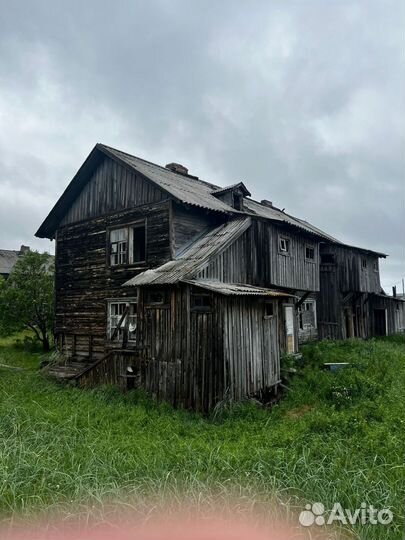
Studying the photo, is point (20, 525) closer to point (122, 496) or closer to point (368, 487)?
point (122, 496)

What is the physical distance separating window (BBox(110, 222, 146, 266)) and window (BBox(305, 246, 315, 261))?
7729 millimetres

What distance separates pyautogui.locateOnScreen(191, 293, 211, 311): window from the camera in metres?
10.1

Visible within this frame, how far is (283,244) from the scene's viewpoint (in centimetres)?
1520

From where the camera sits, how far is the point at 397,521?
4.20m

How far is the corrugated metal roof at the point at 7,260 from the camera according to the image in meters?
43.0

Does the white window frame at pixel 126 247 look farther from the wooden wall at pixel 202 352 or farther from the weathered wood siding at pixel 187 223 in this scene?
the wooden wall at pixel 202 352

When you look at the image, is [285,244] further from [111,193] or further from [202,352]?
[111,193]

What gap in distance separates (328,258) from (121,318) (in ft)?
43.4

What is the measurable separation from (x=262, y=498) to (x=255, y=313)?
6699mm

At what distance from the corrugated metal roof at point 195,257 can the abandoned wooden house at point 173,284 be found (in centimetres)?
5

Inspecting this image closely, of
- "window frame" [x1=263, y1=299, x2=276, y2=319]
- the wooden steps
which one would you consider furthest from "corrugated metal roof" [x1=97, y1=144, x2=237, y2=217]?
the wooden steps

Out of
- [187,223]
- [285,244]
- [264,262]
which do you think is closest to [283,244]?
[285,244]

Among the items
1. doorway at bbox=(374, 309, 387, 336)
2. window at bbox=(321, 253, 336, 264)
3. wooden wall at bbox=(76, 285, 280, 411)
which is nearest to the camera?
wooden wall at bbox=(76, 285, 280, 411)

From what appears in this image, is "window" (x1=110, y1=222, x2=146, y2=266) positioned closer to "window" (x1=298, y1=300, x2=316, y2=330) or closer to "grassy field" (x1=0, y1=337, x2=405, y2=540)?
"grassy field" (x1=0, y1=337, x2=405, y2=540)
